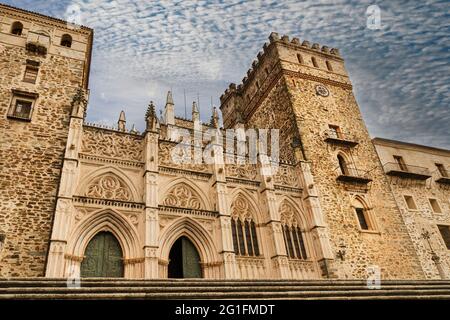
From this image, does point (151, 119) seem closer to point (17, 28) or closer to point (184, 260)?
point (184, 260)

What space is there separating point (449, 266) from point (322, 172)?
30.5 feet

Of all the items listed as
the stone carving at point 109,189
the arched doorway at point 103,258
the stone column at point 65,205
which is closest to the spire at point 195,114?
the stone column at point 65,205

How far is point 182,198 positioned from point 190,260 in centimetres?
276

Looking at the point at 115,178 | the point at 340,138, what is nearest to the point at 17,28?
the point at 115,178

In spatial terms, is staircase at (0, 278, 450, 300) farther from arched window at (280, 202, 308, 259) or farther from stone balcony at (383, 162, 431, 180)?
stone balcony at (383, 162, 431, 180)

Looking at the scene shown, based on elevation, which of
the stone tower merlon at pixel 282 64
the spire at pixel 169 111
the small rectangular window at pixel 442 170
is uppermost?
the spire at pixel 169 111

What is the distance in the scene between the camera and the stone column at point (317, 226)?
16094 mm

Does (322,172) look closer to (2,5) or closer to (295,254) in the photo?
(295,254)

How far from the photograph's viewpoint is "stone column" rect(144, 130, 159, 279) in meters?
12.4

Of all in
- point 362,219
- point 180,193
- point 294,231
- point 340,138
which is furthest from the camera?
point 340,138

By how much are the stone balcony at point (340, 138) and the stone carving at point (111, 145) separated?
1191 centimetres

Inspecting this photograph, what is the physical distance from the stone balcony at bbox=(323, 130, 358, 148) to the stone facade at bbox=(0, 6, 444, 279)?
0.09 metres

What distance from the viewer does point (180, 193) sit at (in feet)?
50.5

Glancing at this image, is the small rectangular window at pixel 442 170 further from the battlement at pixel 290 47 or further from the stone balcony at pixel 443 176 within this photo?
the battlement at pixel 290 47
